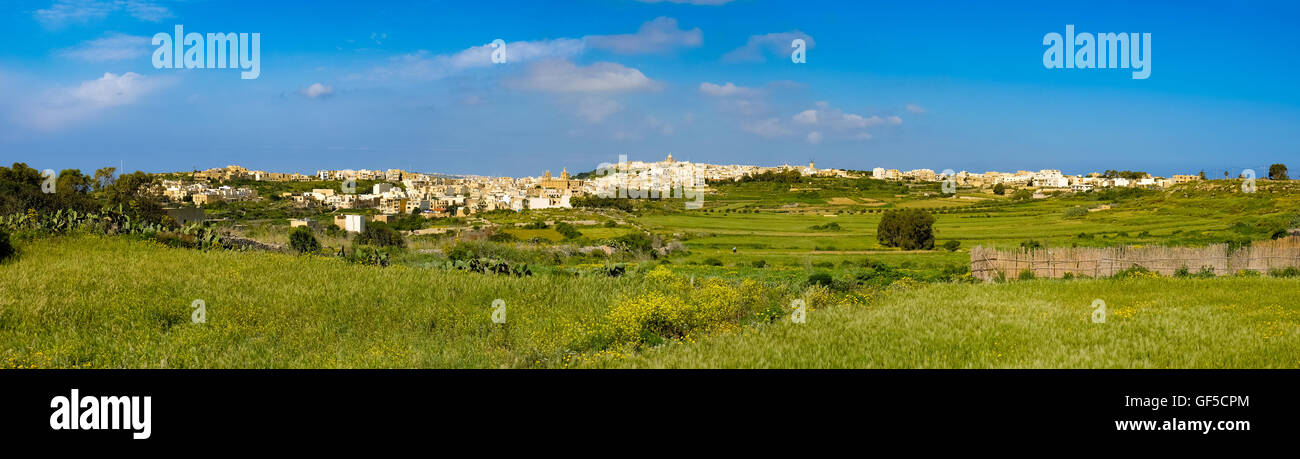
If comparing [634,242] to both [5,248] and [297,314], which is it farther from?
[297,314]

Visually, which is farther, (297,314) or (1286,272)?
(1286,272)

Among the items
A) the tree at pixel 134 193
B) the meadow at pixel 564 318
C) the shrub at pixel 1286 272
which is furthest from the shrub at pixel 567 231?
the shrub at pixel 1286 272

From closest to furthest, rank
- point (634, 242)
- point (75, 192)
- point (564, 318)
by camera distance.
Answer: point (564, 318), point (75, 192), point (634, 242)

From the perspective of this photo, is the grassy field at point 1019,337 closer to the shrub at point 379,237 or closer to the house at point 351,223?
the shrub at point 379,237

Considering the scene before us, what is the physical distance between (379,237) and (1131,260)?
24282mm

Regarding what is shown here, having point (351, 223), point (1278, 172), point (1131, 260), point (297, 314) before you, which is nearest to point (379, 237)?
point (351, 223)

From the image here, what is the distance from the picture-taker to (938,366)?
A: 6621 millimetres

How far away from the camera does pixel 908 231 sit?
42.8 meters

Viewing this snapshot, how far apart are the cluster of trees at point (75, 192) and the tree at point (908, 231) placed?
35123 mm
